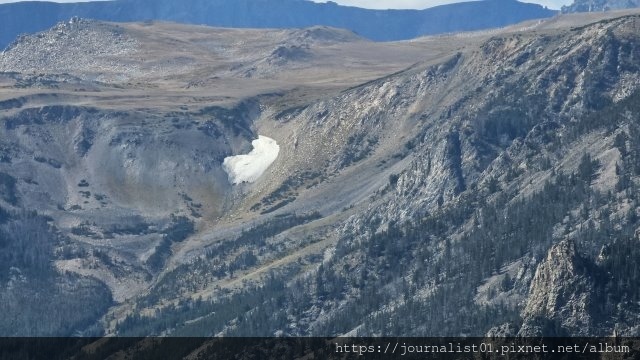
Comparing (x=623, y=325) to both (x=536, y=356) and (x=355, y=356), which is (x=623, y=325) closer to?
(x=536, y=356)

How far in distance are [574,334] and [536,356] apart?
11.7 meters

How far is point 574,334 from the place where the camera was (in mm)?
187000

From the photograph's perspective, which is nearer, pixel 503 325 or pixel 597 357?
pixel 597 357

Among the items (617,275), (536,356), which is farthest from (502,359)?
(617,275)

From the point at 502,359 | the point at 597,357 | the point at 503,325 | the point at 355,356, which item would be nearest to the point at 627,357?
the point at 597,357

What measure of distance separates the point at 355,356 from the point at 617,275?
37.6 meters

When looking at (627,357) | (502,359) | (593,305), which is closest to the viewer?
(627,357)

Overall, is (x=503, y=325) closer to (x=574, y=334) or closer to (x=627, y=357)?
(x=574, y=334)

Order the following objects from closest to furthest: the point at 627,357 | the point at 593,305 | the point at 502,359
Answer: the point at 627,357, the point at 502,359, the point at 593,305

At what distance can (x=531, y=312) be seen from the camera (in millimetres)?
198125

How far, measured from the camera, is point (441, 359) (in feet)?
606

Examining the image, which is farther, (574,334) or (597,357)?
(574,334)

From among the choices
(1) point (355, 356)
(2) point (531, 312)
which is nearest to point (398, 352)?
(1) point (355, 356)

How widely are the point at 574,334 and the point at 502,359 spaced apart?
13.7 meters
